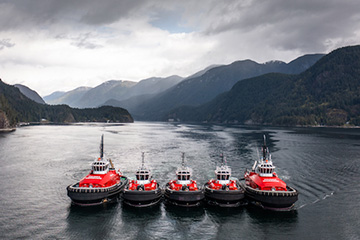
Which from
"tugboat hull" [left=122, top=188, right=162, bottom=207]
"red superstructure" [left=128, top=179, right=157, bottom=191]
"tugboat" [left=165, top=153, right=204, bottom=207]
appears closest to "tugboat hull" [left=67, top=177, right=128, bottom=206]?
"tugboat hull" [left=122, top=188, right=162, bottom=207]

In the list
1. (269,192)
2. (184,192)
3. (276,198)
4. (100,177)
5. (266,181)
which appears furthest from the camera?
(100,177)

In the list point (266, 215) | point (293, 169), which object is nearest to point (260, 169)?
point (266, 215)

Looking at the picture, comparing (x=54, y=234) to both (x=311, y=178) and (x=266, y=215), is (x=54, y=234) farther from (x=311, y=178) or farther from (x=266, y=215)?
(x=311, y=178)

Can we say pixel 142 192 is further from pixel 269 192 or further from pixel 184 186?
pixel 269 192

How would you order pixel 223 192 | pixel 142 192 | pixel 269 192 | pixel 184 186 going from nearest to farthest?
1. pixel 269 192
2. pixel 142 192
3. pixel 223 192
4. pixel 184 186

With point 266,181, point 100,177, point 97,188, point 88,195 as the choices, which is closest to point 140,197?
point 97,188

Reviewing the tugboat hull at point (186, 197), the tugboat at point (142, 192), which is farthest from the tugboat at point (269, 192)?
the tugboat at point (142, 192)

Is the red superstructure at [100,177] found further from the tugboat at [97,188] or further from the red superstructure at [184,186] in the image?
the red superstructure at [184,186]
